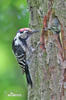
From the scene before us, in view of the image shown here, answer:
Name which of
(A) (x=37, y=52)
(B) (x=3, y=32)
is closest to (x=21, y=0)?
(B) (x=3, y=32)

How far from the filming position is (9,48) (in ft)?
12.7

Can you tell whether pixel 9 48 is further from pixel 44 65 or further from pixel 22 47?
pixel 44 65

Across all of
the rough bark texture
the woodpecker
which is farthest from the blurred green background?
the rough bark texture

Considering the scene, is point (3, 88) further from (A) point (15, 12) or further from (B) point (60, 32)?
(B) point (60, 32)

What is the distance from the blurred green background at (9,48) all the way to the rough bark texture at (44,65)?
969 mm

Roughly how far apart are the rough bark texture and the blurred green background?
969 millimetres

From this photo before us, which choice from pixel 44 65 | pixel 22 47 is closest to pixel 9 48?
pixel 22 47

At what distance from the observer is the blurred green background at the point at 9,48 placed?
3730 mm

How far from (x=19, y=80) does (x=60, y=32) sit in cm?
150

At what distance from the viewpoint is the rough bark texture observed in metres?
2.42

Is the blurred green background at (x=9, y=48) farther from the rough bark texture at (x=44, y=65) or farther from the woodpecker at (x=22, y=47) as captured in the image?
the rough bark texture at (x=44, y=65)

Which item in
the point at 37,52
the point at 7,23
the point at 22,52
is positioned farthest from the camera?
→ the point at 7,23

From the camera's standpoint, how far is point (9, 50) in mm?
3820

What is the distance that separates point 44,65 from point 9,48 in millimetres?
1413
